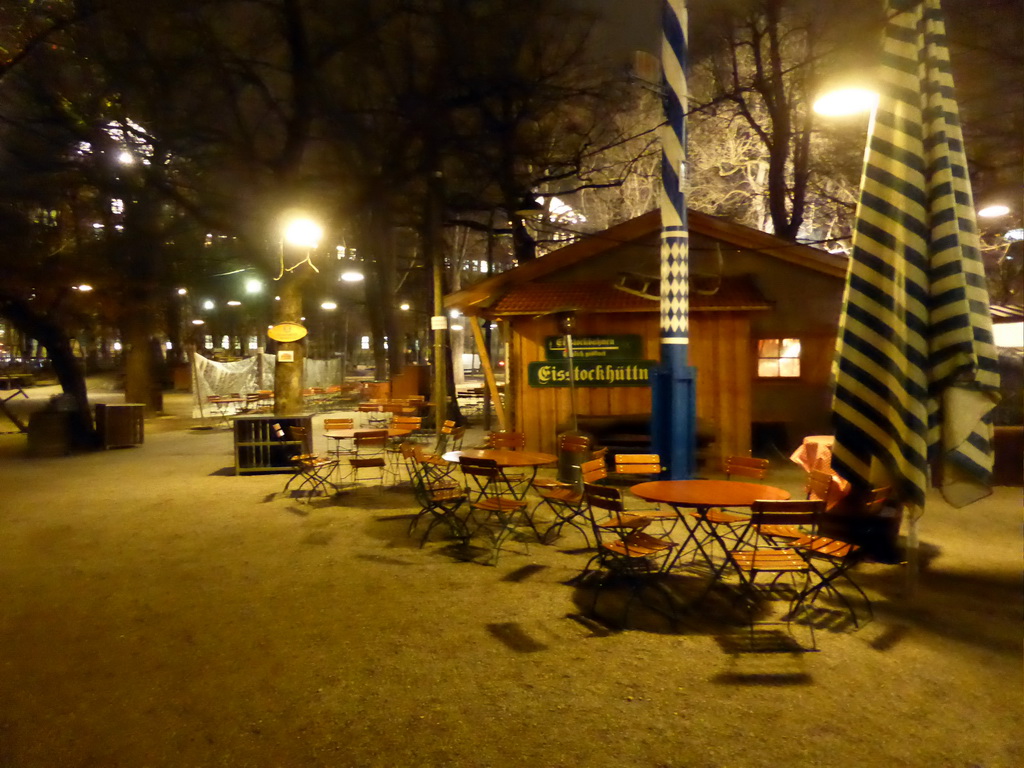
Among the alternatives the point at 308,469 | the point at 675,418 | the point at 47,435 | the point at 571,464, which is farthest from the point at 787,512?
the point at 47,435

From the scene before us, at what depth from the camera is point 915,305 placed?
152 inches

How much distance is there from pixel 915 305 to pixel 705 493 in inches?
85.0

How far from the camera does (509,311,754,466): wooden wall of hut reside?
35.6 feet

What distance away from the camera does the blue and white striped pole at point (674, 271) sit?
325 inches

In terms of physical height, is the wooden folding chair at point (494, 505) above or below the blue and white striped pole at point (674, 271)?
below

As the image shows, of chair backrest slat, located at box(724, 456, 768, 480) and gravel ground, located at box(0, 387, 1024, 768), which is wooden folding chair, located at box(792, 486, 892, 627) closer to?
gravel ground, located at box(0, 387, 1024, 768)

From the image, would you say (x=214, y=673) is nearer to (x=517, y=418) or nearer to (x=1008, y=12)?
(x=517, y=418)

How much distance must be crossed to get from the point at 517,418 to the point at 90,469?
736 centimetres

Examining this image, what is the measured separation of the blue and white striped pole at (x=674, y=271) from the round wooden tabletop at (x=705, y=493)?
7.84 ft

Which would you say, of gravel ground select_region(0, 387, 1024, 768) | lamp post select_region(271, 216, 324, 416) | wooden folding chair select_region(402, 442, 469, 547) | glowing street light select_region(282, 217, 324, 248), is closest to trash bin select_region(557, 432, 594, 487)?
wooden folding chair select_region(402, 442, 469, 547)

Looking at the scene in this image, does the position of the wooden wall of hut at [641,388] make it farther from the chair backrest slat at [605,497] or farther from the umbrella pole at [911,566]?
the chair backrest slat at [605,497]

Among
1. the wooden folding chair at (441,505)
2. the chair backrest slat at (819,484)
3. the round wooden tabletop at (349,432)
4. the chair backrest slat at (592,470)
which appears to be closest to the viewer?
the chair backrest slat at (819,484)

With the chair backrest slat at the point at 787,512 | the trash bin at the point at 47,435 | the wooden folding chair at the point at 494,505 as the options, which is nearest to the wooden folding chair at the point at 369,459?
the wooden folding chair at the point at 494,505

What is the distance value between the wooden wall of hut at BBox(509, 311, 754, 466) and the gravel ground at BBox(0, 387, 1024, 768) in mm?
3956
